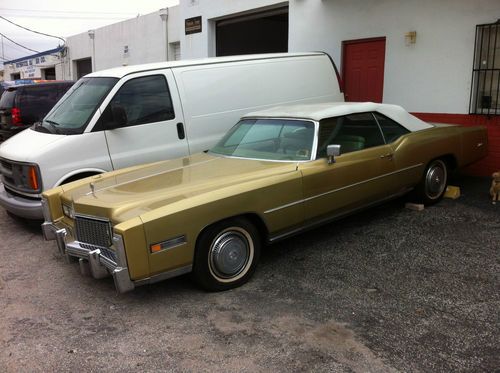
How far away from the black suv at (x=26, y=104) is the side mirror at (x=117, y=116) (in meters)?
4.60

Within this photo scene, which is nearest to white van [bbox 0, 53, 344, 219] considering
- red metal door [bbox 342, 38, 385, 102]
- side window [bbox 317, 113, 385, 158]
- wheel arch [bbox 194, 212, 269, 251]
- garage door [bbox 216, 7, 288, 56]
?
side window [bbox 317, 113, 385, 158]

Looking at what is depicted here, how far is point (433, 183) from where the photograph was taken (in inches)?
247

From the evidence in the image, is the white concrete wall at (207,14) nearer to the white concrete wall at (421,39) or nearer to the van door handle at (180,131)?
the white concrete wall at (421,39)

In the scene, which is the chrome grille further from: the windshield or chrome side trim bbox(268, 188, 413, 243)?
the windshield

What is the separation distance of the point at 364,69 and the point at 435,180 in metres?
3.67

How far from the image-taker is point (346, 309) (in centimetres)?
375

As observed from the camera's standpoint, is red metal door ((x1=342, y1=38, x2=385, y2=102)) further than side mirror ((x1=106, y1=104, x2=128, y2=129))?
Yes

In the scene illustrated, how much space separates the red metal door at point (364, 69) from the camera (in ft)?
29.4

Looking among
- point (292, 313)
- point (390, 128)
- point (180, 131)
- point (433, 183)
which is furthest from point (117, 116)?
point (433, 183)

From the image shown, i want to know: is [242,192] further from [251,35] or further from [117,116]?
[251,35]

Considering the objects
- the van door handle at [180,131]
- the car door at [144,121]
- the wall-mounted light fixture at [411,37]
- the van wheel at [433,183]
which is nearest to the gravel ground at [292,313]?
the van wheel at [433,183]

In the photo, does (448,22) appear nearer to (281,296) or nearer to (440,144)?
(440,144)

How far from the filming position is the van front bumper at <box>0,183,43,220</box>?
5.60 metres

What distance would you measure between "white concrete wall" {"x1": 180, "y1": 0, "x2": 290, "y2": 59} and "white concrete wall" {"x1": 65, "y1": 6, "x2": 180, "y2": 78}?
9.99ft
